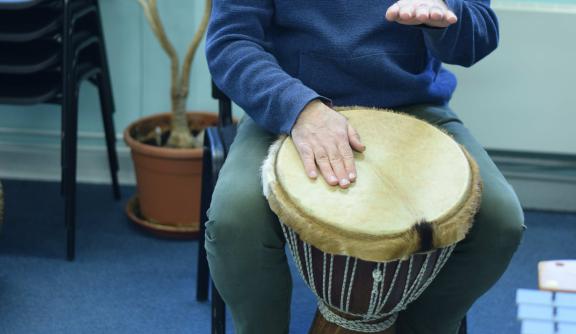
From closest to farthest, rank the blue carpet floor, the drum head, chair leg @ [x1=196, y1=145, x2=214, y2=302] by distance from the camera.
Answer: the drum head → chair leg @ [x1=196, y1=145, x2=214, y2=302] → the blue carpet floor

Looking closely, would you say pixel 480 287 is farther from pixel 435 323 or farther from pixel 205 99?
pixel 205 99

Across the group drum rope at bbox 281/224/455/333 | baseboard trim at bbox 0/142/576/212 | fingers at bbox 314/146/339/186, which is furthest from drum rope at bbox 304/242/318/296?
baseboard trim at bbox 0/142/576/212

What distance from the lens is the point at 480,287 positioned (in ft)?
4.72

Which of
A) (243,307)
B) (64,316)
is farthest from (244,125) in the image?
(64,316)

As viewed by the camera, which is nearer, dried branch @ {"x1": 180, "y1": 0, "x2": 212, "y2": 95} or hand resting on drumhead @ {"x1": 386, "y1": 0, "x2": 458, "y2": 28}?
hand resting on drumhead @ {"x1": 386, "y1": 0, "x2": 458, "y2": 28}

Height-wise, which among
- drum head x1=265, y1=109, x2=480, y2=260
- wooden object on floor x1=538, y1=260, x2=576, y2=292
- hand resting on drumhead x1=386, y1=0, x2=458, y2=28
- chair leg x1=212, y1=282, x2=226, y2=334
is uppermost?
hand resting on drumhead x1=386, y1=0, x2=458, y2=28

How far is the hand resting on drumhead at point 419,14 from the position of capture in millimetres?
1340

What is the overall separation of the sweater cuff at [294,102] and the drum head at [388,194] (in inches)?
1.1

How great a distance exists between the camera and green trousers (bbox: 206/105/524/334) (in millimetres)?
1361

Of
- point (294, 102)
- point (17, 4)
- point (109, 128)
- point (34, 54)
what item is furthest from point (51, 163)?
point (294, 102)

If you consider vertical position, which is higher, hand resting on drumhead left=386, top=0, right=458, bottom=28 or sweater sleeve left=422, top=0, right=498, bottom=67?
hand resting on drumhead left=386, top=0, right=458, bottom=28

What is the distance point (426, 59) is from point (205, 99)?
1.01 meters

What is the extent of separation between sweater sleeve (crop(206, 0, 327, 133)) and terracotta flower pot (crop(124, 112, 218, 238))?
Result: 69 cm

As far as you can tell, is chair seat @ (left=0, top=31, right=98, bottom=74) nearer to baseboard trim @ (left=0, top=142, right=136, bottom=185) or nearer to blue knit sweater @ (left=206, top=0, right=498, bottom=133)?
baseboard trim @ (left=0, top=142, right=136, bottom=185)
